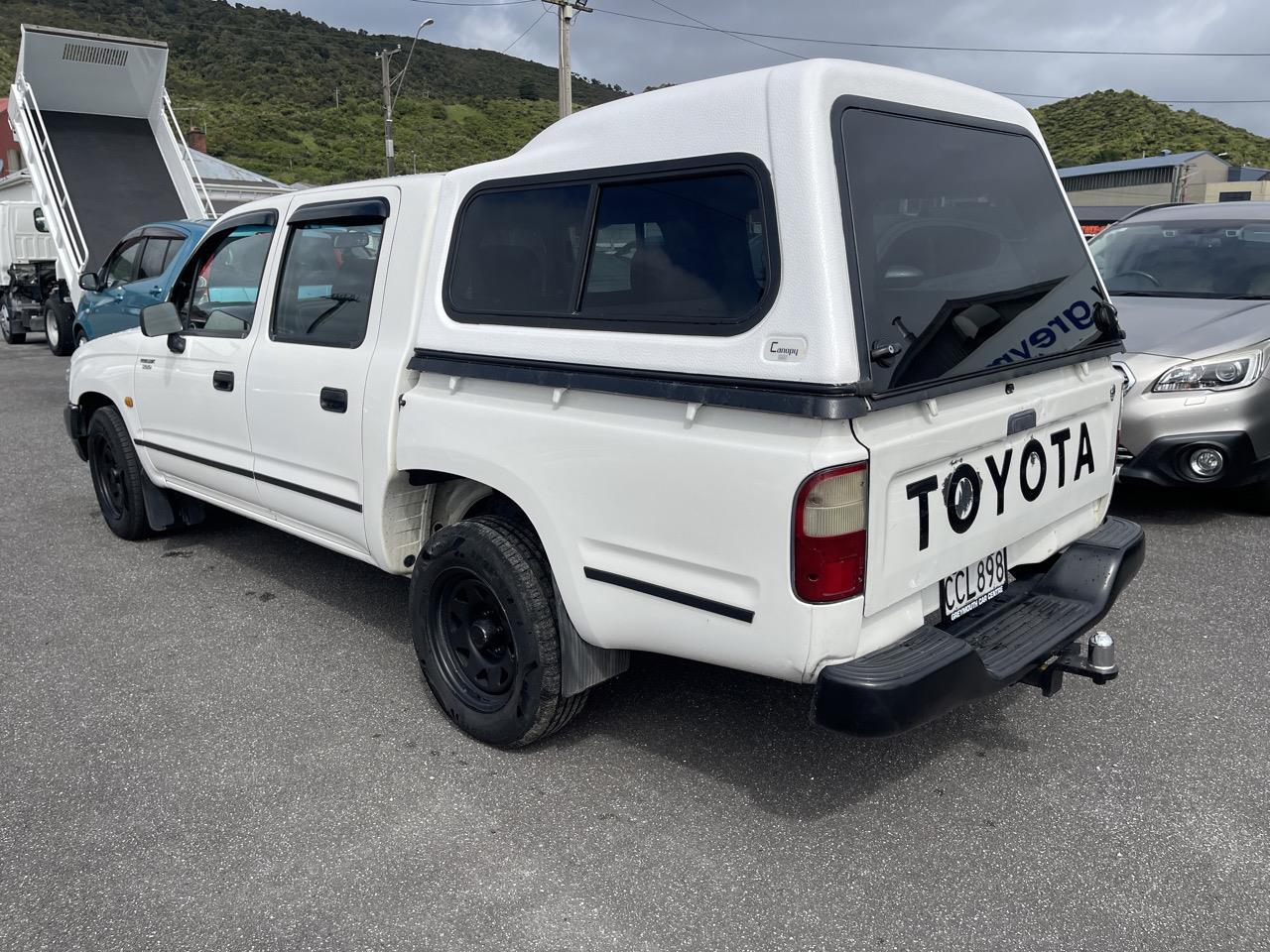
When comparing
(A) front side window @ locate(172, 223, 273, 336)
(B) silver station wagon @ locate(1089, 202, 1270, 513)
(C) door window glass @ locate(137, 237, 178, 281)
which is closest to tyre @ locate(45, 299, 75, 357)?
(C) door window glass @ locate(137, 237, 178, 281)

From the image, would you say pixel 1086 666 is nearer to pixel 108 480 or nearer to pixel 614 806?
pixel 614 806

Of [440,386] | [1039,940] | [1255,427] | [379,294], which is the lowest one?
[1039,940]

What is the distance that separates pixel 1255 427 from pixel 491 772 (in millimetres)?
4451

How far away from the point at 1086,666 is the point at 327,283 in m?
3.06

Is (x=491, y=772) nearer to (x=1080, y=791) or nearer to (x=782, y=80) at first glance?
(x=1080, y=791)

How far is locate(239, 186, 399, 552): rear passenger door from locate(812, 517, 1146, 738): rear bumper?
1.93m

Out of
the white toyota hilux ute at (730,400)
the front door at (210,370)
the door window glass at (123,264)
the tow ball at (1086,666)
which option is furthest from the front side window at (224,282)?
the door window glass at (123,264)

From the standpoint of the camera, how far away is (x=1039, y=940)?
8.00 ft

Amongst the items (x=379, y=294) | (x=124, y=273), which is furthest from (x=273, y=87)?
(x=379, y=294)

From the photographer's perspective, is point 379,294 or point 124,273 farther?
point 124,273

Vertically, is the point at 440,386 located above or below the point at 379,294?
below

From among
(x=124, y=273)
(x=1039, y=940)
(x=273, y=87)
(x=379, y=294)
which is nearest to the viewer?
(x=1039, y=940)

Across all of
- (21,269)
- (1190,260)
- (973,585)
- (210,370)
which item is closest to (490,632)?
(973,585)

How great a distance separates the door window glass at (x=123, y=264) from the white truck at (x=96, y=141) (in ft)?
4.76
